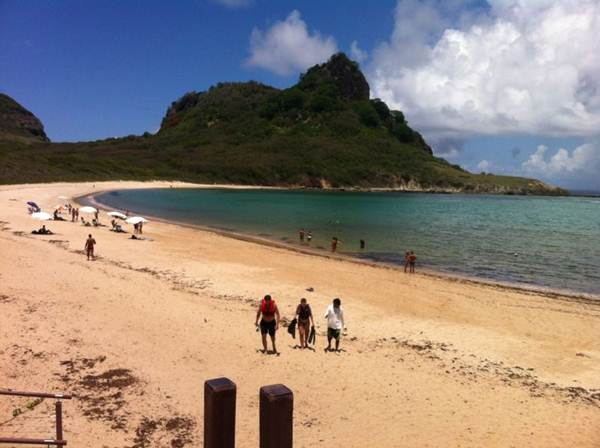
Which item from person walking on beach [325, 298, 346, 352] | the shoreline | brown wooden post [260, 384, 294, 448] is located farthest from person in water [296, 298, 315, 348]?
the shoreline

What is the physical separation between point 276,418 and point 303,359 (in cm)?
838

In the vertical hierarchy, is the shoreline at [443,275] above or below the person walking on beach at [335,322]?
below

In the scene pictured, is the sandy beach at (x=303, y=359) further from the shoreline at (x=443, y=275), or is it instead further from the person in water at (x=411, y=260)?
the person in water at (x=411, y=260)

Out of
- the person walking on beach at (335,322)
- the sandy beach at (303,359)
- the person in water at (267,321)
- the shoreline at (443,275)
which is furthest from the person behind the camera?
the shoreline at (443,275)

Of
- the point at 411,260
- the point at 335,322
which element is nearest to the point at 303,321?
the point at 335,322

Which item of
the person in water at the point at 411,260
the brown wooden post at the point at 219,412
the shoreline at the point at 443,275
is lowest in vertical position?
the shoreline at the point at 443,275

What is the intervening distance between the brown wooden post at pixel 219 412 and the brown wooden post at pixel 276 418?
1.14ft

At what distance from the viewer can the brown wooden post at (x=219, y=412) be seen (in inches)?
169

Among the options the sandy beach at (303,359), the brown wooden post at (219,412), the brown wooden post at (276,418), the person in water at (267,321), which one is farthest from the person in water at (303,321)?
the brown wooden post at (276,418)

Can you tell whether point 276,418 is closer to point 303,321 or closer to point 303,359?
point 303,359

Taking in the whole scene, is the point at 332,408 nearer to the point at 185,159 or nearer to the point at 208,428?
the point at 208,428

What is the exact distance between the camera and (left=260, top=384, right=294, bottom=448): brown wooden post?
4.09 m

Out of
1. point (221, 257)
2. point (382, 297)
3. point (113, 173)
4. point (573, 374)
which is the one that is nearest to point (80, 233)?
point (221, 257)

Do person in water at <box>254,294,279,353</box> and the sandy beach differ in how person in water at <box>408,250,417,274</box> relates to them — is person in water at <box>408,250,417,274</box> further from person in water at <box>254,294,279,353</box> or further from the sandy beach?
person in water at <box>254,294,279,353</box>
